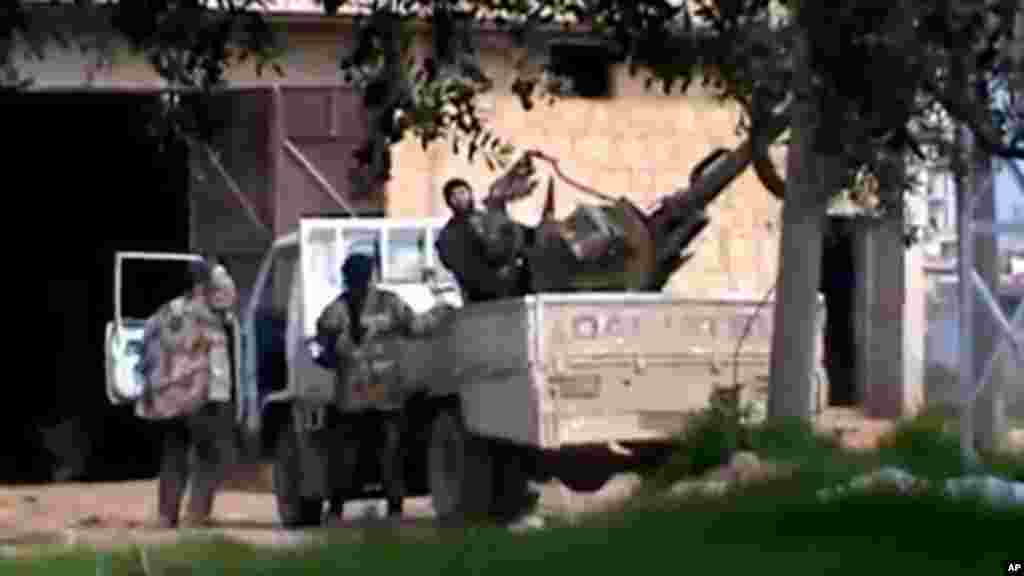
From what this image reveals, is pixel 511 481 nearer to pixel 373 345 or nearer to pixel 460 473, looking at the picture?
pixel 460 473

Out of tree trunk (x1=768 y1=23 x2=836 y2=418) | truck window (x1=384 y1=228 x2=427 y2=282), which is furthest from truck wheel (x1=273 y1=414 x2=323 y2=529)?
tree trunk (x1=768 y1=23 x2=836 y2=418)

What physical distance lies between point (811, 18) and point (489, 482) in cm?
816

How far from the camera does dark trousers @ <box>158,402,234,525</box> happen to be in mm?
19000

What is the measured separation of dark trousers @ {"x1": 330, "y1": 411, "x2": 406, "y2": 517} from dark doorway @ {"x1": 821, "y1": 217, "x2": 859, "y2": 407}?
1216 cm

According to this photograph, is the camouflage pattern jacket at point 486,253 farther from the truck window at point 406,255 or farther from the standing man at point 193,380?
the truck window at point 406,255

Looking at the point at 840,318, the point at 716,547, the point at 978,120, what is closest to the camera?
the point at 978,120

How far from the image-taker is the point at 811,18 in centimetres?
1093

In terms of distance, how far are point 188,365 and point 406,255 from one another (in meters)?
2.66

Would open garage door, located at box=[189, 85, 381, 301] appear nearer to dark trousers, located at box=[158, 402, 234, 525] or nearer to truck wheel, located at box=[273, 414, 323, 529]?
truck wheel, located at box=[273, 414, 323, 529]

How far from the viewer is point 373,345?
61.9ft

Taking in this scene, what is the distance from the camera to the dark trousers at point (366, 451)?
19.1 metres

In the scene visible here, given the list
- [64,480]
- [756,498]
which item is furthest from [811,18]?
[64,480]

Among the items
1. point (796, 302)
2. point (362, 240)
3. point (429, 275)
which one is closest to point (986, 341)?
point (796, 302)

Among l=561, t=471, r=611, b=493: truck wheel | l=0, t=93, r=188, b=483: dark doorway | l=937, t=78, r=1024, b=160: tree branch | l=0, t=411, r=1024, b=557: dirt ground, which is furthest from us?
l=0, t=93, r=188, b=483: dark doorway
